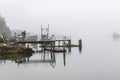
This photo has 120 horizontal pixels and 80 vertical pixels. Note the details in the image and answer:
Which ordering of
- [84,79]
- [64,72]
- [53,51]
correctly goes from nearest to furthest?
1. [84,79]
2. [64,72]
3. [53,51]

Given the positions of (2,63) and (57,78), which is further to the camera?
(2,63)

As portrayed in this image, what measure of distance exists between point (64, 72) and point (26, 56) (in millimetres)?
25629

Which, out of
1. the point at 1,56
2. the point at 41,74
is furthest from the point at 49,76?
the point at 1,56

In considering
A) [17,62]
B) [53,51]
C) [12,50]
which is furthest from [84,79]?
[53,51]

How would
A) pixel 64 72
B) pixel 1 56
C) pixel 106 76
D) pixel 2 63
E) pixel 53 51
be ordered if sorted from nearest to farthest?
pixel 106 76, pixel 64 72, pixel 2 63, pixel 1 56, pixel 53 51

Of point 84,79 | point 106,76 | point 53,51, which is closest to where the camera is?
point 84,79

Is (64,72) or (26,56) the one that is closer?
(64,72)

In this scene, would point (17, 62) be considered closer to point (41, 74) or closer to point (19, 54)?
point (19, 54)

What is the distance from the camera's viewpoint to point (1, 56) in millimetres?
74125

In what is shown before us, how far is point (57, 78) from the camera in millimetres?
47125

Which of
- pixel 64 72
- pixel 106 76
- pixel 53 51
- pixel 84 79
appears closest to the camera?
pixel 84 79

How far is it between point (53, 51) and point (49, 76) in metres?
35.7

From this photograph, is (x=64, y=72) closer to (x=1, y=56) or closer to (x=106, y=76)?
(x=106, y=76)

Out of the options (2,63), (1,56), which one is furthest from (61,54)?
(2,63)
